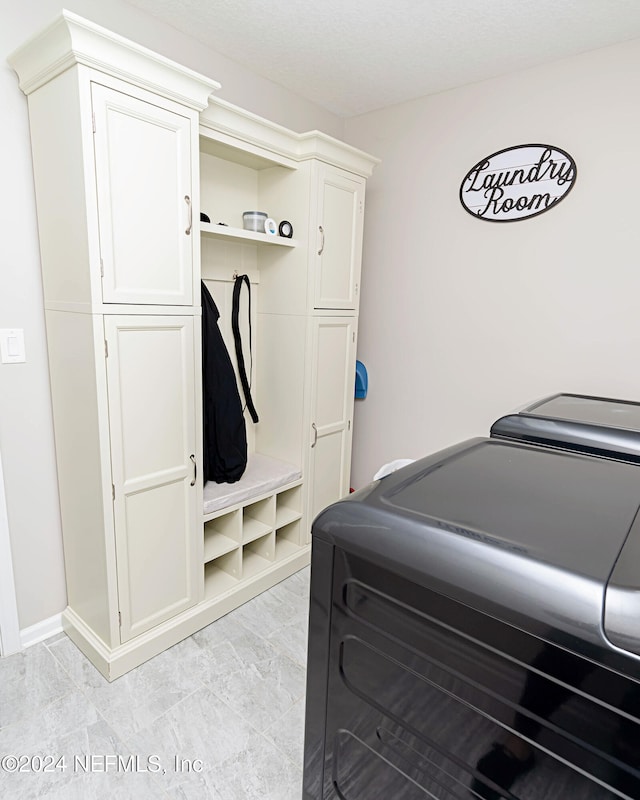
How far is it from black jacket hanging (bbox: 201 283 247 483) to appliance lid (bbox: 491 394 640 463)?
1223 mm

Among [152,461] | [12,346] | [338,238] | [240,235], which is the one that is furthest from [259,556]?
[338,238]

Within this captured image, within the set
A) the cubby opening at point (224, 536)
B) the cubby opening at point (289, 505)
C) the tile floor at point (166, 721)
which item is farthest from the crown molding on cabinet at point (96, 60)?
the tile floor at point (166, 721)

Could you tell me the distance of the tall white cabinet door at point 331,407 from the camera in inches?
98.1

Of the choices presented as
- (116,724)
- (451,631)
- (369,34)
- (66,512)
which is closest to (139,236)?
(66,512)

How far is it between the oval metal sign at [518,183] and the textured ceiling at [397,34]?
0.40 meters

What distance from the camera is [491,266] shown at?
246 cm

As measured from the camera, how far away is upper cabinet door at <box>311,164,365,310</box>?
2346 millimetres

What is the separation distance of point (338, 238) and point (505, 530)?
2050 millimetres

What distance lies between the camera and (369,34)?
1992 millimetres

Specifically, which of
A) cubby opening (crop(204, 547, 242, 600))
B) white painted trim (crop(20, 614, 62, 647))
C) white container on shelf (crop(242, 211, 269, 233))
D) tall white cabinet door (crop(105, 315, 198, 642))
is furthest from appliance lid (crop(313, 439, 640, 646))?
white painted trim (crop(20, 614, 62, 647))

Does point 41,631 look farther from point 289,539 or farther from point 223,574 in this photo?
point 289,539

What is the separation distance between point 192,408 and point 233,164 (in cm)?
130

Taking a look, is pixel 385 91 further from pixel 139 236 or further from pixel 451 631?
pixel 451 631

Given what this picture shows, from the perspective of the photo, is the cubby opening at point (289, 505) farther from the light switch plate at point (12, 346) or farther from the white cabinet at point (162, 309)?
the light switch plate at point (12, 346)
